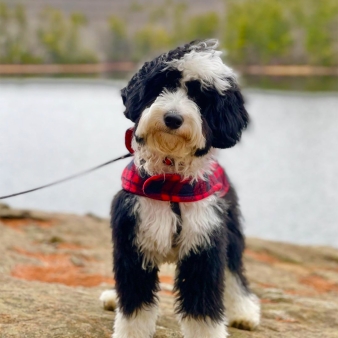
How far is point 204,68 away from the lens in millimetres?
2912

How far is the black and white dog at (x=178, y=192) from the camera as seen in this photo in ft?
9.52

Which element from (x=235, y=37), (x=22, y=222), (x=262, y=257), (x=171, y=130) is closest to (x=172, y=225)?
(x=171, y=130)

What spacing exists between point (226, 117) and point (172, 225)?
690 millimetres

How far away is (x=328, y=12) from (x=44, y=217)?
5565cm

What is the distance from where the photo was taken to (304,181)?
14.0 meters

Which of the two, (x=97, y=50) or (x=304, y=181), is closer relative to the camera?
(x=304, y=181)

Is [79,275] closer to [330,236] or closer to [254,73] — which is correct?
[330,236]

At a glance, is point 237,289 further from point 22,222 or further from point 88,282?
point 22,222

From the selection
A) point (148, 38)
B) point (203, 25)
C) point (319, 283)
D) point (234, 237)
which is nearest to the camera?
point (234, 237)

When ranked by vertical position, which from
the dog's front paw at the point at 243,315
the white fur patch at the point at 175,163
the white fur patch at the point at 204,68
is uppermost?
the white fur patch at the point at 204,68

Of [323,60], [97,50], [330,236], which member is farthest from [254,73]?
[330,236]

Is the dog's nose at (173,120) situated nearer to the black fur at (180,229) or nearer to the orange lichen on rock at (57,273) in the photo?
the black fur at (180,229)

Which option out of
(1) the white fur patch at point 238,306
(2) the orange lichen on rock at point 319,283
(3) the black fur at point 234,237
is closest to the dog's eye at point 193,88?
(3) the black fur at point 234,237

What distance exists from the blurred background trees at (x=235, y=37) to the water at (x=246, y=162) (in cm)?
2994
